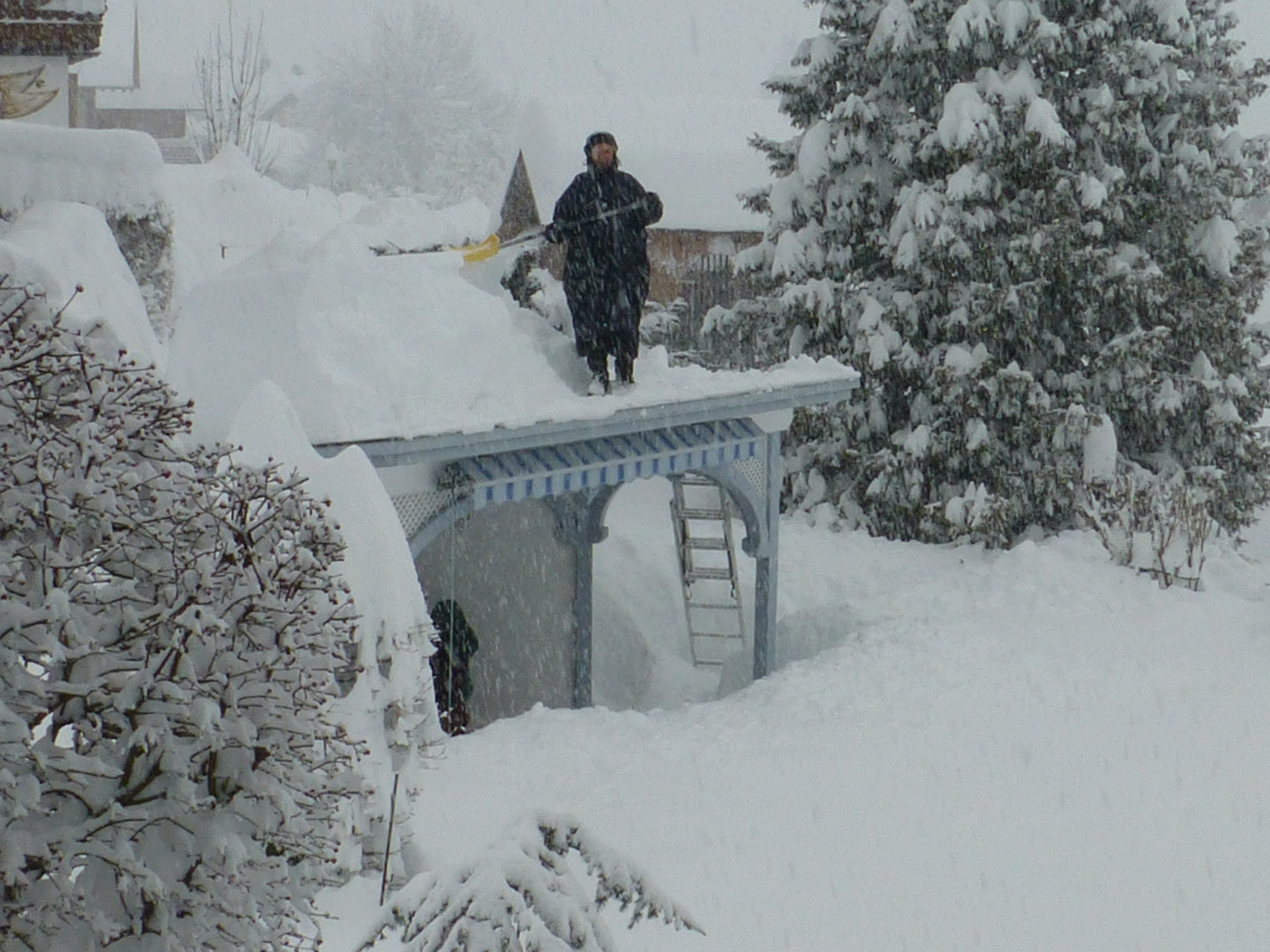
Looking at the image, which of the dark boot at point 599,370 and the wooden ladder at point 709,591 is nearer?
the dark boot at point 599,370

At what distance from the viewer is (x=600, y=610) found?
1594 cm

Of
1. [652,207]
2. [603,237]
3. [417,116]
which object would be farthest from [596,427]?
[417,116]

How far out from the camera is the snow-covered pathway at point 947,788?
7301mm

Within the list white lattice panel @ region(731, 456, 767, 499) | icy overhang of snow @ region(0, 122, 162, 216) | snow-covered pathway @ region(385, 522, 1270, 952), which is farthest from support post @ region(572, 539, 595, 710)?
icy overhang of snow @ region(0, 122, 162, 216)

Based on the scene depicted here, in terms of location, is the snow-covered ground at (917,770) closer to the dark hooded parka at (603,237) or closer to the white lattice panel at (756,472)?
the dark hooded parka at (603,237)

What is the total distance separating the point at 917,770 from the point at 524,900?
6298 millimetres

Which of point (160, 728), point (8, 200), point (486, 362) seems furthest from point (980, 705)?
point (160, 728)

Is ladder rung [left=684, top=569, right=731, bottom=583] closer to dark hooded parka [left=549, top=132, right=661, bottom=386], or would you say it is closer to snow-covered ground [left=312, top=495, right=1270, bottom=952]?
snow-covered ground [left=312, top=495, right=1270, bottom=952]

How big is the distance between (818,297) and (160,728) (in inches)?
596

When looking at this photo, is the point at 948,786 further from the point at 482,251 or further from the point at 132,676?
the point at 132,676

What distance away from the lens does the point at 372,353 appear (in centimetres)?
894

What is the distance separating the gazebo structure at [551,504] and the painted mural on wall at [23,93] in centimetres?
530

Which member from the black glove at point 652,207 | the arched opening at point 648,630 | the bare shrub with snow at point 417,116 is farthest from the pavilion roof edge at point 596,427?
the bare shrub with snow at point 417,116

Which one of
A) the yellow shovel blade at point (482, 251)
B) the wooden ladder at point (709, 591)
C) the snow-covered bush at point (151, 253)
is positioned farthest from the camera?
the wooden ladder at point (709, 591)
